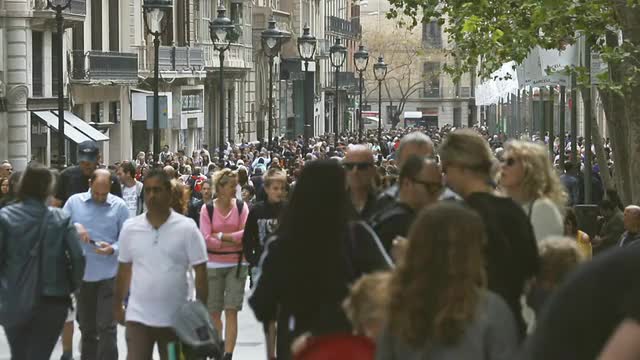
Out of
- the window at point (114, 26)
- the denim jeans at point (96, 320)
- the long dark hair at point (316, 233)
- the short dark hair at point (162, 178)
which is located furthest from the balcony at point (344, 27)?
the long dark hair at point (316, 233)

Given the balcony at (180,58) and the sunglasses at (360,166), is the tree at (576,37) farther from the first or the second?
the balcony at (180,58)

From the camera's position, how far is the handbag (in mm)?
9570

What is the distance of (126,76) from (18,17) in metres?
7.30

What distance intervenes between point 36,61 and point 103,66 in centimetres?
418

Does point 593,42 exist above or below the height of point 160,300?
above

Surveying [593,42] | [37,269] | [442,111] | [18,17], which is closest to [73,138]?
[18,17]

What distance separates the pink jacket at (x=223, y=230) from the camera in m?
13.0

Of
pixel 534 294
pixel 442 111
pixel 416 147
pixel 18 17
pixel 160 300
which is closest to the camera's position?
pixel 534 294

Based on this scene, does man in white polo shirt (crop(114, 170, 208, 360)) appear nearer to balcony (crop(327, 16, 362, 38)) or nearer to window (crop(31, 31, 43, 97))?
window (crop(31, 31, 43, 97))

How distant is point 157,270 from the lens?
955 cm

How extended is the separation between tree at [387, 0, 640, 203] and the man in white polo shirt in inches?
319

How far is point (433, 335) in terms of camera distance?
16.8 ft

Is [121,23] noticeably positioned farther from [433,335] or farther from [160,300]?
[433,335]

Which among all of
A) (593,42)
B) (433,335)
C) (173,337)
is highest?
(593,42)
